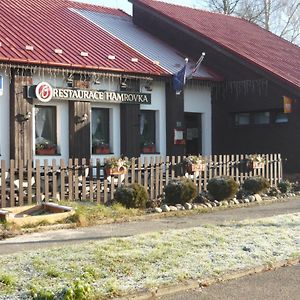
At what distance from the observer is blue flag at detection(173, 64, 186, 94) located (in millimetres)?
20609

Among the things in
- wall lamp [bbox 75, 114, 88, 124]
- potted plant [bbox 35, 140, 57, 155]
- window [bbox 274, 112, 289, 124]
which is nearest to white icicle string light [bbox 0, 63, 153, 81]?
wall lamp [bbox 75, 114, 88, 124]

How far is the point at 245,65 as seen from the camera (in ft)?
73.1

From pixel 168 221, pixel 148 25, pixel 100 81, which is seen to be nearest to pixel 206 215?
pixel 168 221

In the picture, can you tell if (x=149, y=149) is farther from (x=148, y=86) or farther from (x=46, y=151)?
(x=46, y=151)

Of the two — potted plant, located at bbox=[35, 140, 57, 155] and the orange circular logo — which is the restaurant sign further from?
potted plant, located at bbox=[35, 140, 57, 155]

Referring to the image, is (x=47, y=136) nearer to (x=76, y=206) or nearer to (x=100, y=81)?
(x=100, y=81)

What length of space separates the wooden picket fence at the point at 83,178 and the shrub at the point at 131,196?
562mm

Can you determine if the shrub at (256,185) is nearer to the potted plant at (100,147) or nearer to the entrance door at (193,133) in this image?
the potted plant at (100,147)

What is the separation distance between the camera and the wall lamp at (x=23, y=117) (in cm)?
1750

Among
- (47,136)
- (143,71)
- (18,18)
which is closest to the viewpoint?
(47,136)

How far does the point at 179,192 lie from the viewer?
1418 centimetres

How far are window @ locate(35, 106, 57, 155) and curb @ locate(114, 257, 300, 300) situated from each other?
11.5 metres

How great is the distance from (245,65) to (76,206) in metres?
12.0

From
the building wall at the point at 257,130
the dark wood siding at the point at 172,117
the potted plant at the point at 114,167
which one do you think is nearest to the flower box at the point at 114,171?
the potted plant at the point at 114,167
